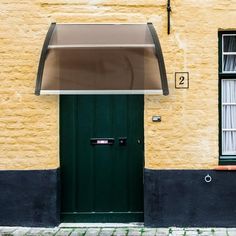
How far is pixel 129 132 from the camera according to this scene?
7.08 meters

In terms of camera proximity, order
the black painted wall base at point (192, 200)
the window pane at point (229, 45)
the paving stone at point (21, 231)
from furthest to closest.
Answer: the window pane at point (229, 45) → the black painted wall base at point (192, 200) → the paving stone at point (21, 231)

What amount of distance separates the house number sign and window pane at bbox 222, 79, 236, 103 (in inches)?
24.9

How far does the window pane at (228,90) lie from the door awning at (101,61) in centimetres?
116

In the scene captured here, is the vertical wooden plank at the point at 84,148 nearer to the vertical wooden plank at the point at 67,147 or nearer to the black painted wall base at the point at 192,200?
the vertical wooden plank at the point at 67,147

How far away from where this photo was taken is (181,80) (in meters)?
6.88

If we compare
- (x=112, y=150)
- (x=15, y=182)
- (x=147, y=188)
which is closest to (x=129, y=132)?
(x=112, y=150)

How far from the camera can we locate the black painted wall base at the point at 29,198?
22.6ft

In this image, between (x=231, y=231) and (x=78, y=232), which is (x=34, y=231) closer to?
(x=78, y=232)

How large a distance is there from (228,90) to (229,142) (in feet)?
2.70

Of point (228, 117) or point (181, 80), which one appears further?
point (228, 117)

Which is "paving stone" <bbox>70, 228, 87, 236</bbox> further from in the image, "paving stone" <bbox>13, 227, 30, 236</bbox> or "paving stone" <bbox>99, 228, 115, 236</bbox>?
"paving stone" <bbox>13, 227, 30, 236</bbox>

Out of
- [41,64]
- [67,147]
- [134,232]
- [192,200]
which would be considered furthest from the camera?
[67,147]

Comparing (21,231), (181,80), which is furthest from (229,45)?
(21,231)

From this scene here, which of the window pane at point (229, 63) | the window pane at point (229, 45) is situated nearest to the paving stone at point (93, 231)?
the window pane at point (229, 63)
